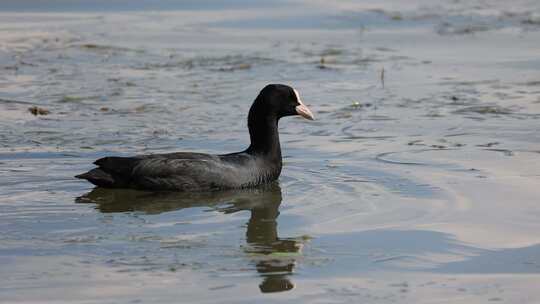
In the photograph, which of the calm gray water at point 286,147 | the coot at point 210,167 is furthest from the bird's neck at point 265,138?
the calm gray water at point 286,147

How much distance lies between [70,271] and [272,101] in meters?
3.39

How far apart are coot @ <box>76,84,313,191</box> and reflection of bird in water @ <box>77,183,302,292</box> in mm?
70

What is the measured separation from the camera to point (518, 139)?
10102mm

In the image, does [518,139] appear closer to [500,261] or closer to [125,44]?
[500,261]

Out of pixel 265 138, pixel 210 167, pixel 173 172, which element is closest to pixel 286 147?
pixel 265 138

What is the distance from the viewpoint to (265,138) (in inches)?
366

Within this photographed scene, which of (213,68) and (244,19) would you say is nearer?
(213,68)

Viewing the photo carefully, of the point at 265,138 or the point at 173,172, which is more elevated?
the point at 265,138

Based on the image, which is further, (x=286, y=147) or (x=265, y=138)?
(x=286, y=147)

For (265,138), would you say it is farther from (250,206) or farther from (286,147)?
(250,206)

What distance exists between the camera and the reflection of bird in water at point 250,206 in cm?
667

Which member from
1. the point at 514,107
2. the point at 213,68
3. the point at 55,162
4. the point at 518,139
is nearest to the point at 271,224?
the point at 55,162

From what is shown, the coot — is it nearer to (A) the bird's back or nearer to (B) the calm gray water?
(A) the bird's back

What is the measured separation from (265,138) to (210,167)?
676mm
